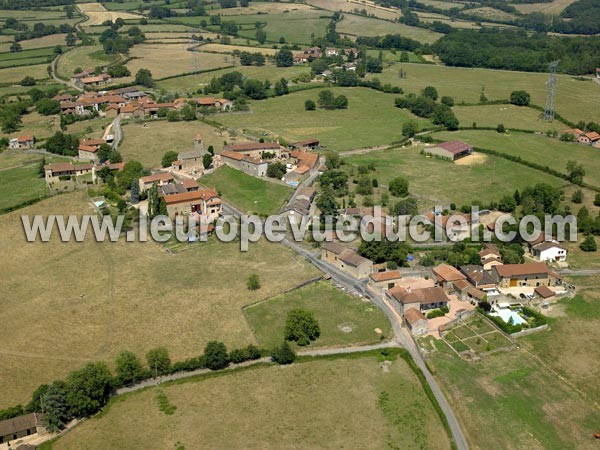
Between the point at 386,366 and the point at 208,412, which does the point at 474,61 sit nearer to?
the point at 386,366

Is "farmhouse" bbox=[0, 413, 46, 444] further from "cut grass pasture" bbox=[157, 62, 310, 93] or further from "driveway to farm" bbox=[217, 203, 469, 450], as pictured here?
"cut grass pasture" bbox=[157, 62, 310, 93]

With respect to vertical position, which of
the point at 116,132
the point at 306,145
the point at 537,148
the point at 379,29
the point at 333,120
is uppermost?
the point at 379,29

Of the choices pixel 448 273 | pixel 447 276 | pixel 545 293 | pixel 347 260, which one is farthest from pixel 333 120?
pixel 545 293

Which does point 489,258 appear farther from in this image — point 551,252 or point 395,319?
point 395,319

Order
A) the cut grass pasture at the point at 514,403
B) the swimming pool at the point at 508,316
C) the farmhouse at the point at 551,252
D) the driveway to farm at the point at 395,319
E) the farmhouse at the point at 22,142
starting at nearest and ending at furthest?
the cut grass pasture at the point at 514,403
the driveway to farm at the point at 395,319
the swimming pool at the point at 508,316
the farmhouse at the point at 551,252
the farmhouse at the point at 22,142

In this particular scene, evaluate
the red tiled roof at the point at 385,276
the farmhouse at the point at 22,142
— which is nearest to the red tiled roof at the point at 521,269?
the red tiled roof at the point at 385,276

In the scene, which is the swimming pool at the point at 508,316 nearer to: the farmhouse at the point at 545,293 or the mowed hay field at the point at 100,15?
the farmhouse at the point at 545,293

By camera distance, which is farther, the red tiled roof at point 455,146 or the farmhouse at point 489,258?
the red tiled roof at point 455,146
